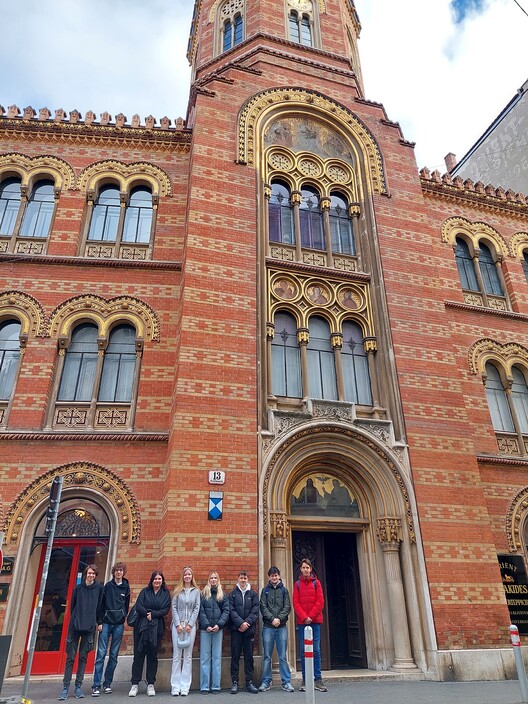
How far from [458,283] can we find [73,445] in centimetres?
1194

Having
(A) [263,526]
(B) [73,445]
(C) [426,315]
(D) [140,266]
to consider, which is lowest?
(A) [263,526]

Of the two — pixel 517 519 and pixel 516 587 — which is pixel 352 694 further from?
pixel 517 519

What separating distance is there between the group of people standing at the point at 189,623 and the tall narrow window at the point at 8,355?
545cm

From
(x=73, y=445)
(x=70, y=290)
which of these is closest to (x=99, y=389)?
(x=73, y=445)

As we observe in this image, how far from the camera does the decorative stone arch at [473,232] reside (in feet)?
55.3

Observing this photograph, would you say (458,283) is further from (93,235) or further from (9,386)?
(9,386)

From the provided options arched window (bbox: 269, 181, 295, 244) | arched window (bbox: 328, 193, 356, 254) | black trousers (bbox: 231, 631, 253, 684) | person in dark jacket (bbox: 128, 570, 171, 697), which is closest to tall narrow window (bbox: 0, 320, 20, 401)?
person in dark jacket (bbox: 128, 570, 171, 697)

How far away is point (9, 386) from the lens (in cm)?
1188

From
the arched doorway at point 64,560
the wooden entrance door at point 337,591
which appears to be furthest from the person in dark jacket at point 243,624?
the arched doorway at point 64,560

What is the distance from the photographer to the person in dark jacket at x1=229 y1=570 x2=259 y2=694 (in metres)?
8.23

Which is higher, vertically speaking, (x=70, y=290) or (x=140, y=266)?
(x=140, y=266)

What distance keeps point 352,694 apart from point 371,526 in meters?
3.78

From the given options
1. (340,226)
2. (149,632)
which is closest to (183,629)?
(149,632)

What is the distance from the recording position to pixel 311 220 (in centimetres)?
1454
